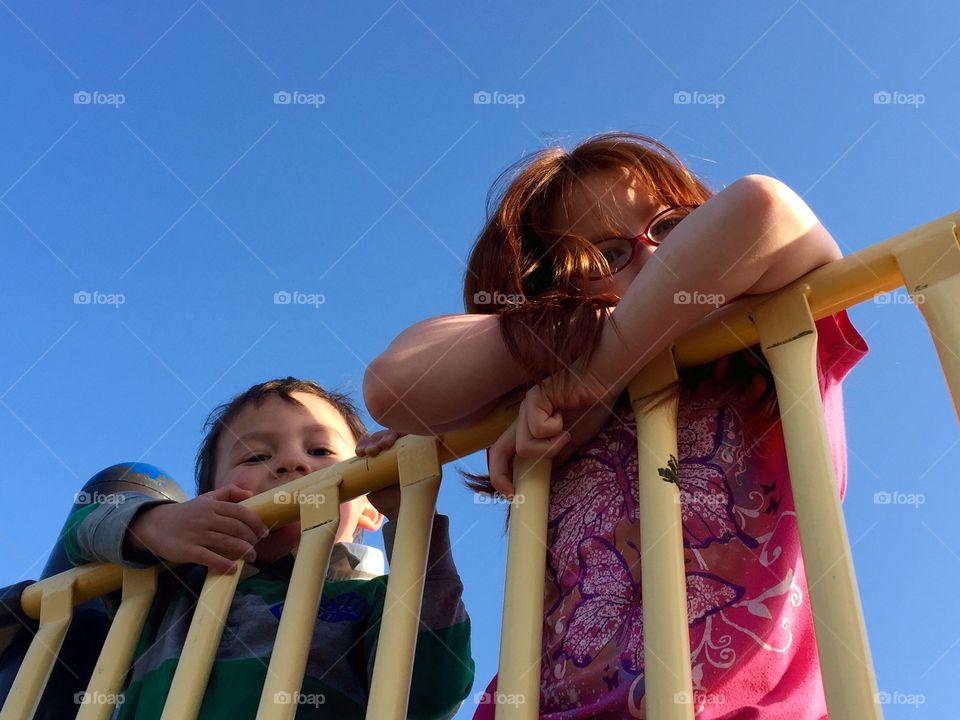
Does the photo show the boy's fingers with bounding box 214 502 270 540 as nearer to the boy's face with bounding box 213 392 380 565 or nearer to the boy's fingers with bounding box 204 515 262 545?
the boy's fingers with bounding box 204 515 262 545

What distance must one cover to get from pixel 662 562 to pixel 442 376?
0.39 metres

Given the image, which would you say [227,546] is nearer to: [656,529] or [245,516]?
[245,516]

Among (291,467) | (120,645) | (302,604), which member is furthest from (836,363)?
(291,467)

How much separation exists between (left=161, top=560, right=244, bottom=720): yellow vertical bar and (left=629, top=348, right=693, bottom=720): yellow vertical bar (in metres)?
0.62

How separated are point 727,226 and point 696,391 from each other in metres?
0.32

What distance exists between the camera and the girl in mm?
1049

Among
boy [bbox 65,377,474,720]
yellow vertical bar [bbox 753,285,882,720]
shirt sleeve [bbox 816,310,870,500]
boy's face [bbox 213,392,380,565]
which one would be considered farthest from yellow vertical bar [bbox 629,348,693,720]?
boy's face [bbox 213,392,380,565]

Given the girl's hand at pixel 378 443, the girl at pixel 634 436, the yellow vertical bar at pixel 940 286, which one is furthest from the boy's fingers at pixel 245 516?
the yellow vertical bar at pixel 940 286

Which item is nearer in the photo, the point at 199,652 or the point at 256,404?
the point at 199,652

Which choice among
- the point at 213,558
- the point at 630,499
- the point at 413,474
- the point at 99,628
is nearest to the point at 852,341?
the point at 630,499

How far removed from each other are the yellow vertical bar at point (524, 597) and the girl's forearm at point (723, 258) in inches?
6.9

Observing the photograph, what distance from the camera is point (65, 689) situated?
174 cm

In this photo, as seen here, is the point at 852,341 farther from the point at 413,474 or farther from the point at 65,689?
the point at 65,689

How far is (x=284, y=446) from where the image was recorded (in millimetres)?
2100
